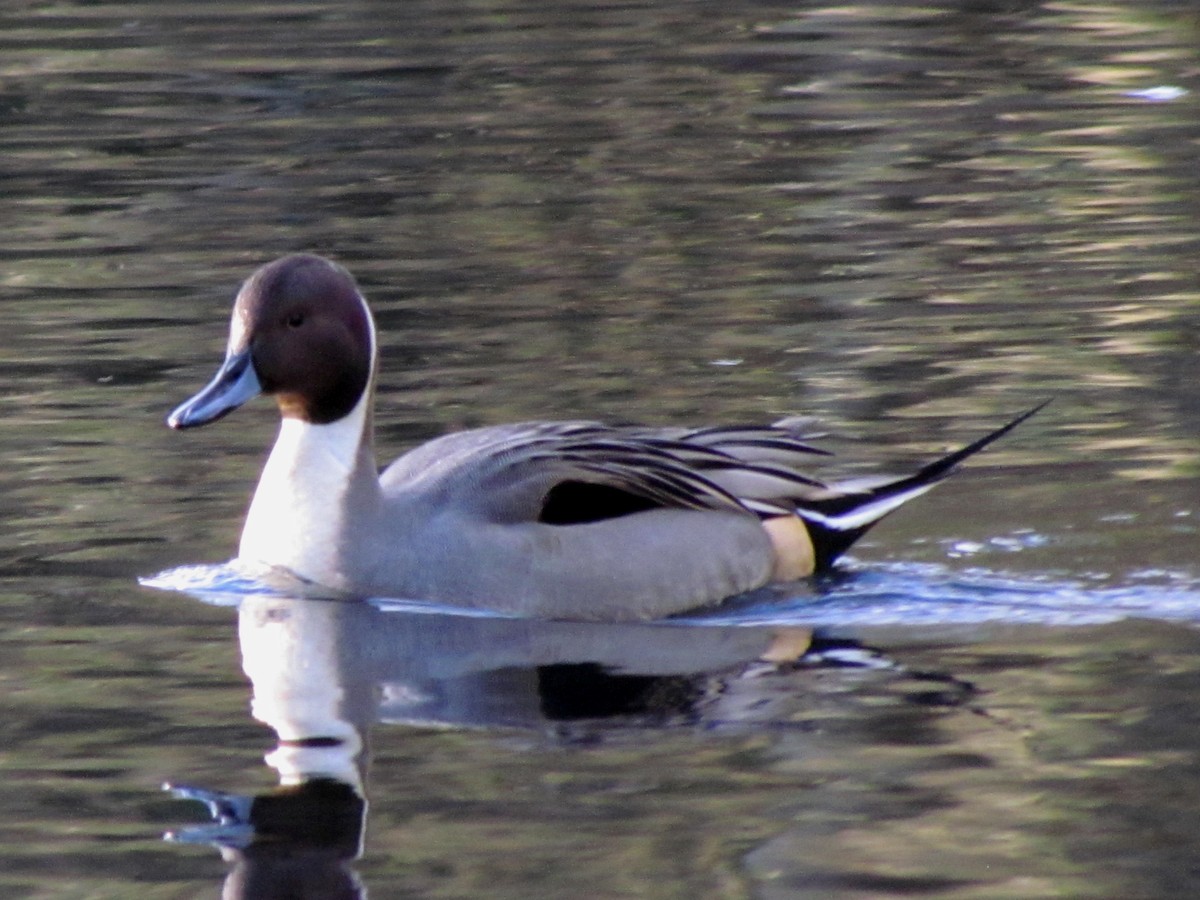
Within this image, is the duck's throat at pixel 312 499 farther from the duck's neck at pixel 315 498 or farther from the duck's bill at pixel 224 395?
the duck's bill at pixel 224 395

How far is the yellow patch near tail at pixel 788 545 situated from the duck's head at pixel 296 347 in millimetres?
1353

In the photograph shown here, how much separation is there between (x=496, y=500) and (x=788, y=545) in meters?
1.00

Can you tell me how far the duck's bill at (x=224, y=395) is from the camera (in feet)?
25.0

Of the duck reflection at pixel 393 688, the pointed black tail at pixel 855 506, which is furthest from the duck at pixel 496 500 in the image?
the duck reflection at pixel 393 688

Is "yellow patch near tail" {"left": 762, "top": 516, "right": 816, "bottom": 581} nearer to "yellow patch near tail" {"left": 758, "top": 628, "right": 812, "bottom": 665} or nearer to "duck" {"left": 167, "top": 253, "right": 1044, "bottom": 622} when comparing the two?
"duck" {"left": 167, "top": 253, "right": 1044, "bottom": 622}

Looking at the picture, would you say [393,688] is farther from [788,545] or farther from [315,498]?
[788,545]

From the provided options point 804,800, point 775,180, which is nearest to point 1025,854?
point 804,800

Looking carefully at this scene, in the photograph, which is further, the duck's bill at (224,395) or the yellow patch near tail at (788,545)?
the yellow patch near tail at (788,545)

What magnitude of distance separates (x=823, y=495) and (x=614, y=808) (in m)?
2.59

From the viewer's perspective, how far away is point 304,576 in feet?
25.3

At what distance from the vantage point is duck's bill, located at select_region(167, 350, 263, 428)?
762 cm

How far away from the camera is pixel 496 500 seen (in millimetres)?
7555

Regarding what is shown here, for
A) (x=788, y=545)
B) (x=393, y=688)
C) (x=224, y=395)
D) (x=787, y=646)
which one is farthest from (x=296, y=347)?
(x=787, y=646)

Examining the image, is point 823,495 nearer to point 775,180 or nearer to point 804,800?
point 804,800
